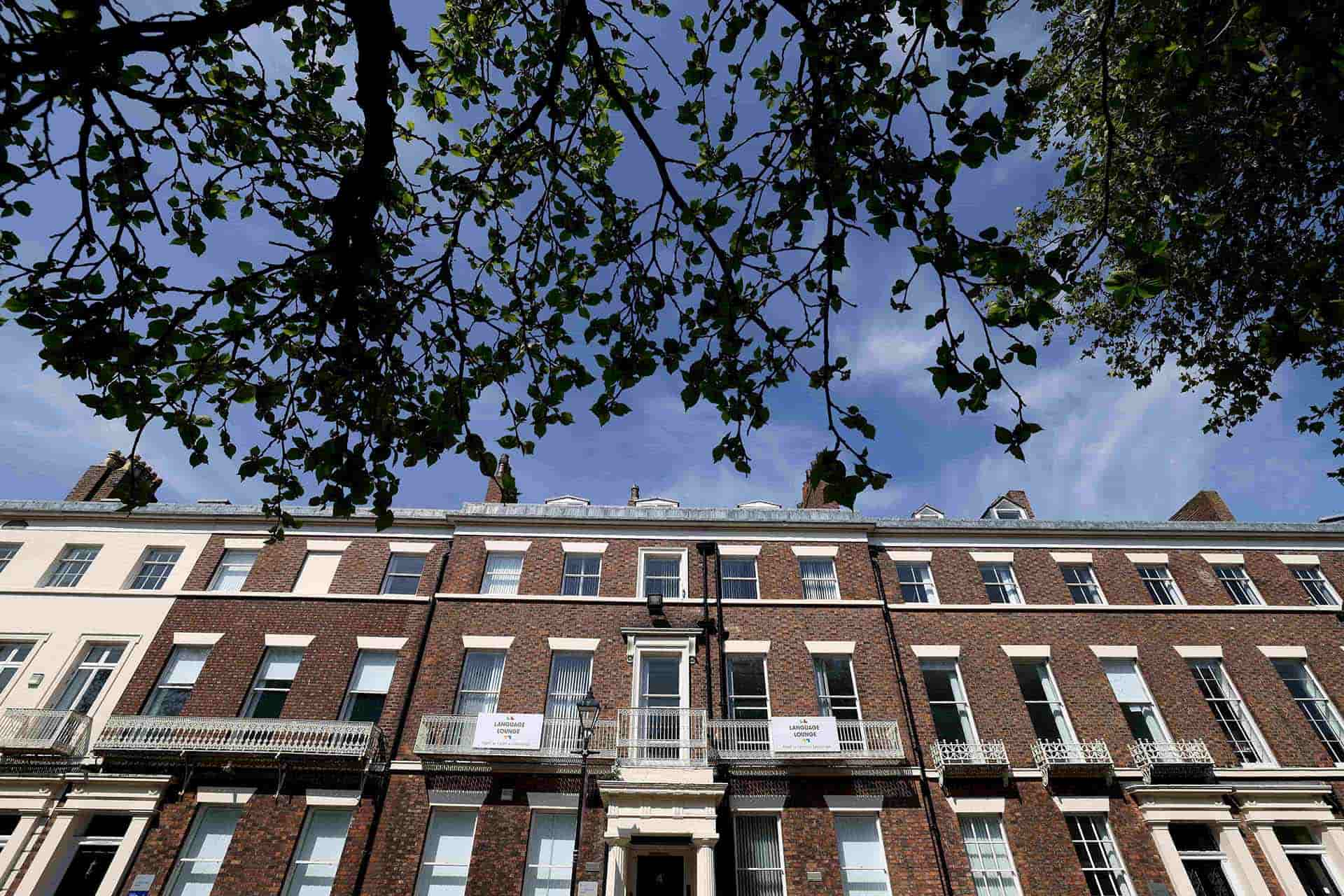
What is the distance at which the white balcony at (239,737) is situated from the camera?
16.6m

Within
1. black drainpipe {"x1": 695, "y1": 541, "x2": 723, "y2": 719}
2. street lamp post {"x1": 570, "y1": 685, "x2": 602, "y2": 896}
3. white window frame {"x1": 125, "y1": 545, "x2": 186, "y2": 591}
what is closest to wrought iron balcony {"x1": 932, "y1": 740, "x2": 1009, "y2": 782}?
black drainpipe {"x1": 695, "y1": 541, "x2": 723, "y2": 719}

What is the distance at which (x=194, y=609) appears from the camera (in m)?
19.9

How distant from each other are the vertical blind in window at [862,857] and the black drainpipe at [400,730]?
10937 millimetres

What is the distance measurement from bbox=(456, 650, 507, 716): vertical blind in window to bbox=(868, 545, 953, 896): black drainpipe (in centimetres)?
1090

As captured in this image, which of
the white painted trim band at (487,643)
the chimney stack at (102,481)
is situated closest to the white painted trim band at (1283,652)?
the white painted trim band at (487,643)

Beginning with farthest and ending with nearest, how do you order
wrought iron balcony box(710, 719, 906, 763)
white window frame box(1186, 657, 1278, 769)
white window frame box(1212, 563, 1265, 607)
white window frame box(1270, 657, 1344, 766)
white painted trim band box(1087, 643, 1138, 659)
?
white window frame box(1212, 563, 1265, 607), white painted trim band box(1087, 643, 1138, 659), white window frame box(1270, 657, 1344, 766), white window frame box(1186, 657, 1278, 769), wrought iron balcony box(710, 719, 906, 763)

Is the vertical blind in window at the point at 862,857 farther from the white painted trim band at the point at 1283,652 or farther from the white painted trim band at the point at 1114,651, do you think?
the white painted trim band at the point at 1283,652

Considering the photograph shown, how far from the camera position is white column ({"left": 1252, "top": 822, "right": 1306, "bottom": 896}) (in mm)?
16016

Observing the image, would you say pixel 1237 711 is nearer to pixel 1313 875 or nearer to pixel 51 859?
pixel 1313 875

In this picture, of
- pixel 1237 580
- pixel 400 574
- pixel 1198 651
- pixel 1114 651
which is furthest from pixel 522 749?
pixel 1237 580

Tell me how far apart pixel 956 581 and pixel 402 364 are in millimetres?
18663

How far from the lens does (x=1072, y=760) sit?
17.1 metres

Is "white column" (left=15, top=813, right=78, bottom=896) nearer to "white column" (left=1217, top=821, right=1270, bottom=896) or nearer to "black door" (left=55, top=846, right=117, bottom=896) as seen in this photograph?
"black door" (left=55, top=846, right=117, bottom=896)

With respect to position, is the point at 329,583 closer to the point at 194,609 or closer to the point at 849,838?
the point at 194,609
